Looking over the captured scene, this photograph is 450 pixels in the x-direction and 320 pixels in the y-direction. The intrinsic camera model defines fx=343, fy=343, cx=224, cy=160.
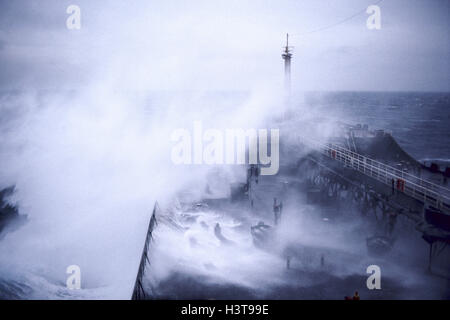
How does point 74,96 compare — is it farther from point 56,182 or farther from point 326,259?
point 326,259

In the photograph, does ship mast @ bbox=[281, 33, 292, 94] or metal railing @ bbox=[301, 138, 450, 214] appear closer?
metal railing @ bbox=[301, 138, 450, 214]

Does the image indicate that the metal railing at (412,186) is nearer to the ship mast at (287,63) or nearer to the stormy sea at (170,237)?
the stormy sea at (170,237)

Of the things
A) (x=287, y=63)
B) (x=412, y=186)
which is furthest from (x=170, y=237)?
(x=287, y=63)

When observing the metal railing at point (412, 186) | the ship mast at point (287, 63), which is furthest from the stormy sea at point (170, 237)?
the ship mast at point (287, 63)

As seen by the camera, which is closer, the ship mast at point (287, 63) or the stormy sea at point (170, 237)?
the stormy sea at point (170, 237)

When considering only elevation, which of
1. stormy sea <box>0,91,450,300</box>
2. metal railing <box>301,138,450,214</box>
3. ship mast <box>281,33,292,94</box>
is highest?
ship mast <box>281,33,292,94</box>

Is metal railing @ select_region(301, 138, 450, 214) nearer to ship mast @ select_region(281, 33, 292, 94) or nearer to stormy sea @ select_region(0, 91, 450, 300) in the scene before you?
stormy sea @ select_region(0, 91, 450, 300)

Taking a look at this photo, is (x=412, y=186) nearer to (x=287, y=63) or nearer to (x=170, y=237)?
(x=170, y=237)

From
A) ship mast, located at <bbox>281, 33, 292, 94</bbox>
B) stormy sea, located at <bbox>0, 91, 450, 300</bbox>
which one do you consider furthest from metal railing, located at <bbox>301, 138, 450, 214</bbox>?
ship mast, located at <bbox>281, 33, 292, 94</bbox>
